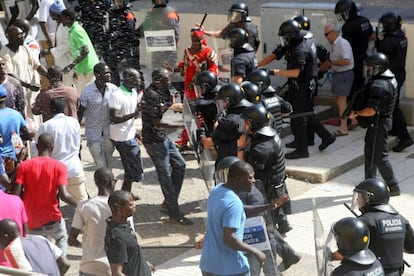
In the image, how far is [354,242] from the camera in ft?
22.8

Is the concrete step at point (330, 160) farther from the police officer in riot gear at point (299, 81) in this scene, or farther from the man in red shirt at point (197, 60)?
the man in red shirt at point (197, 60)

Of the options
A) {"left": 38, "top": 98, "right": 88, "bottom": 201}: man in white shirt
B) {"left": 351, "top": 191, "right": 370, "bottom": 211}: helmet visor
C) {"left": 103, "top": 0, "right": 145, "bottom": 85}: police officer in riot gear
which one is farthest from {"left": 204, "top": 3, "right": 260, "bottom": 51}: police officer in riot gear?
{"left": 351, "top": 191, "right": 370, "bottom": 211}: helmet visor

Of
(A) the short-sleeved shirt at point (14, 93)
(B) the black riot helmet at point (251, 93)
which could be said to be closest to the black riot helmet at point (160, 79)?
(B) the black riot helmet at point (251, 93)

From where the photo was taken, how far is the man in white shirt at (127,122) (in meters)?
10.7

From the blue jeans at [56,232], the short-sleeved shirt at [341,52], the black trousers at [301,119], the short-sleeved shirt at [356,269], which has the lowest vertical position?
the black trousers at [301,119]

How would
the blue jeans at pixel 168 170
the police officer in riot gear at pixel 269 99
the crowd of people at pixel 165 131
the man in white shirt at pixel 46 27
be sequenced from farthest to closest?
the man in white shirt at pixel 46 27
the police officer in riot gear at pixel 269 99
the blue jeans at pixel 168 170
the crowd of people at pixel 165 131

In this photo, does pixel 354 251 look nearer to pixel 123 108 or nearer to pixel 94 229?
pixel 94 229

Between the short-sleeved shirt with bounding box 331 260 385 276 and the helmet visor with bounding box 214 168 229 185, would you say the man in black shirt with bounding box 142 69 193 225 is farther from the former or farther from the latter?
the short-sleeved shirt with bounding box 331 260 385 276

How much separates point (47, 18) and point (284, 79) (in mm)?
3842

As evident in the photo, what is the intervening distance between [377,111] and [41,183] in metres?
4.18

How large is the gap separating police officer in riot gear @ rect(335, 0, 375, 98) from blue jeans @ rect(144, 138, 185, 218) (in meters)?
3.89

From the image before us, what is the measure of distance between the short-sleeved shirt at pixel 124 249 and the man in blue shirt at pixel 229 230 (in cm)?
55

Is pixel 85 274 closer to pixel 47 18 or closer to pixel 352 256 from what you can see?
pixel 352 256

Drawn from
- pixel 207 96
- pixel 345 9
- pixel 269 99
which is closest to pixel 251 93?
pixel 269 99
